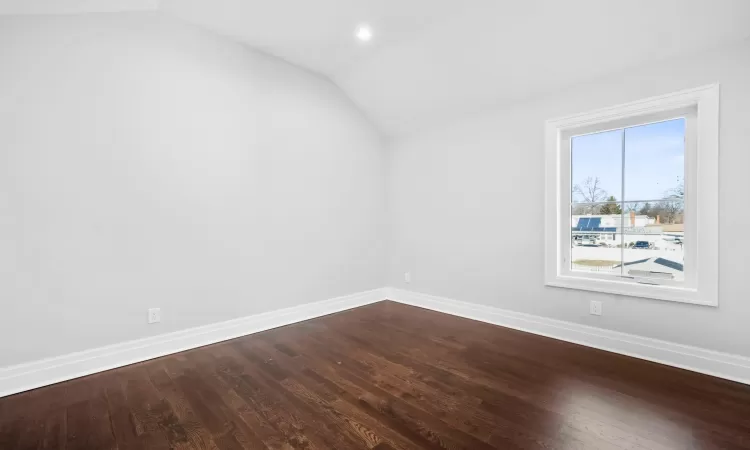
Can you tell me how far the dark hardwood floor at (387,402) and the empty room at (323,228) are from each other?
19mm

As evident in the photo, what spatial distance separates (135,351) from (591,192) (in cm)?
398

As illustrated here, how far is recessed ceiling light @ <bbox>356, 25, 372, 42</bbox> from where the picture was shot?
118 inches

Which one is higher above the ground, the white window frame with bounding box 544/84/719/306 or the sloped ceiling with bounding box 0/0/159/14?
the sloped ceiling with bounding box 0/0/159/14

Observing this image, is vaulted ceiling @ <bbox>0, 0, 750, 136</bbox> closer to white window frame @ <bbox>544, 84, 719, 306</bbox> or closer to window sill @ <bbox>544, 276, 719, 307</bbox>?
white window frame @ <bbox>544, 84, 719, 306</bbox>

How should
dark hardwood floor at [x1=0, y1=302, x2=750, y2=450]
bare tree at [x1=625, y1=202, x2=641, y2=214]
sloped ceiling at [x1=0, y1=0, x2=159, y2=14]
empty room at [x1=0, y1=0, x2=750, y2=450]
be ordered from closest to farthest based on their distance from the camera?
dark hardwood floor at [x1=0, y1=302, x2=750, y2=450] < empty room at [x1=0, y1=0, x2=750, y2=450] < sloped ceiling at [x1=0, y1=0, x2=159, y2=14] < bare tree at [x1=625, y1=202, x2=641, y2=214]

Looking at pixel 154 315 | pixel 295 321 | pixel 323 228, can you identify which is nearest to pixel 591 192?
pixel 323 228

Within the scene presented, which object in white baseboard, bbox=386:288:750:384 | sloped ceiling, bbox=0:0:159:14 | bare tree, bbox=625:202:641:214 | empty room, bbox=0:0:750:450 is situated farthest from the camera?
bare tree, bbox=625:202:641:214

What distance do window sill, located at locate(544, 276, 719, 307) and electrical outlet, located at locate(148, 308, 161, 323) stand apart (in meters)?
3.36

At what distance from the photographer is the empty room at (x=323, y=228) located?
1976 mm

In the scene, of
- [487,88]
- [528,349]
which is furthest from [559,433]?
[487,88]

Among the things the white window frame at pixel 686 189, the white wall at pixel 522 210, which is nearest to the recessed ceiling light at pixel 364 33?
the white wall at pixel 522 210

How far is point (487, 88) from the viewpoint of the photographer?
3.28 meters

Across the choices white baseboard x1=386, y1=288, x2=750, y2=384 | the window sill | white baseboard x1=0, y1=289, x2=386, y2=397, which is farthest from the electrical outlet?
the window sill

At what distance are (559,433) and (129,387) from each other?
262cm
